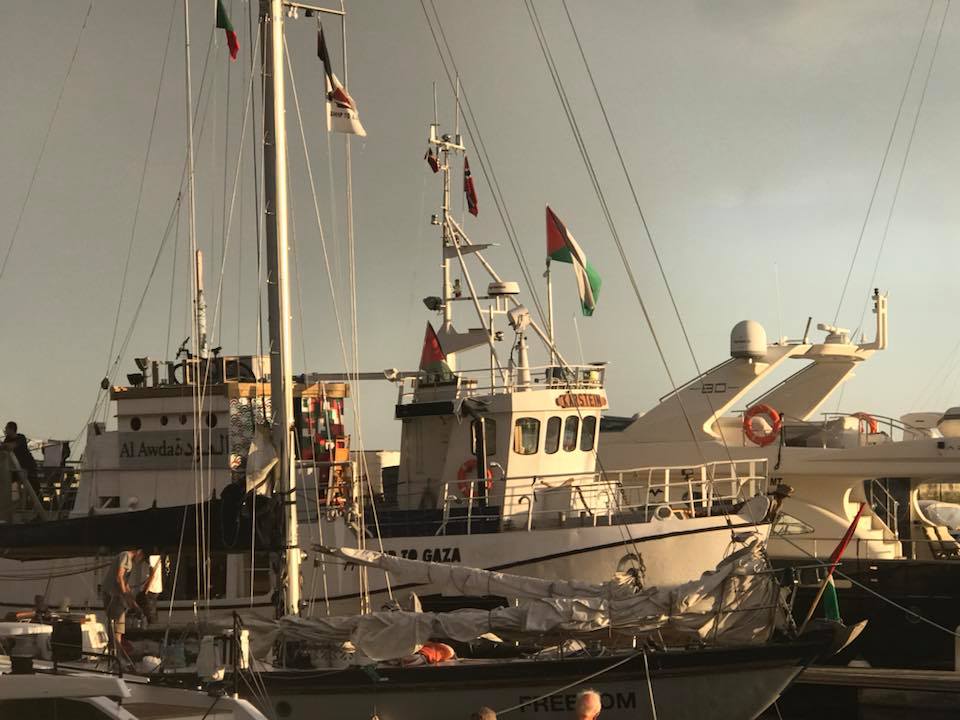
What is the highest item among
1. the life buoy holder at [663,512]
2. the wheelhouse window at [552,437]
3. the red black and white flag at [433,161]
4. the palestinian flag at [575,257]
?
the red black and white flag at [433,161]

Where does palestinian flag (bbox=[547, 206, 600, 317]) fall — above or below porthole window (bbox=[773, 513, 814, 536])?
above

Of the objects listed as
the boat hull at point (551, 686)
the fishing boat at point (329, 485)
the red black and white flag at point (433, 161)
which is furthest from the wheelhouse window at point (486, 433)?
the boat hull at point (551, 686)

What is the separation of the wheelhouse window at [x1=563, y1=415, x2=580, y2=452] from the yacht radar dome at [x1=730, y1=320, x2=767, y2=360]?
707 cm

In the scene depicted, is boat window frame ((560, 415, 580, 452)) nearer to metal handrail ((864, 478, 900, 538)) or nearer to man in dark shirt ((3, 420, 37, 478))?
metal handrail ((864, 478, 900, 538))

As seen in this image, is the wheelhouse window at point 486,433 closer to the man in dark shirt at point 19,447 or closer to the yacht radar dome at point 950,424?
the man in dark shirt at point 19,447

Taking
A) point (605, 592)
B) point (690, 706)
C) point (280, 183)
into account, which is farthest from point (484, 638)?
point (280, 183)

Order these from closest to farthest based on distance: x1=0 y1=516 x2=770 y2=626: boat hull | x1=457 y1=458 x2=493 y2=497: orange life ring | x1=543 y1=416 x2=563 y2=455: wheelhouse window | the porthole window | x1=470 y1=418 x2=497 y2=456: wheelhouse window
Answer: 1. x1=0 y1=516 x2=770 y2=626: boat hull
2. x1=457 y1=458 x2=493 y2=497: orange life ring
3. x1=470 y1=418 x2=497 y2=456: wheelhouse window
4. x1=543 y1=416 x2=563 y2=455: wheelhouse window
5. the porthole window

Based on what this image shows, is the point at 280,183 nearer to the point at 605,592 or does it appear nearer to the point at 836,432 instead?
the point at 605,592

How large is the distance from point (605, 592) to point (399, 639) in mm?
2557

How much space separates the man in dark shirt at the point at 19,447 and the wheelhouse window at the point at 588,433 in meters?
9.67

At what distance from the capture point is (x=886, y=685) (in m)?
19.0

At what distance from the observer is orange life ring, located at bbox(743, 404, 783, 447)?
2820cm

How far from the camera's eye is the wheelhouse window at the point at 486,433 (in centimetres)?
2288

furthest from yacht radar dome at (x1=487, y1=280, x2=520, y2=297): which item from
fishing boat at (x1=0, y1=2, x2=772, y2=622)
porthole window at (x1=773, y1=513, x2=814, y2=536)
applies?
porthole window at (x1=773, y1=513, x2=814, y2=536)
